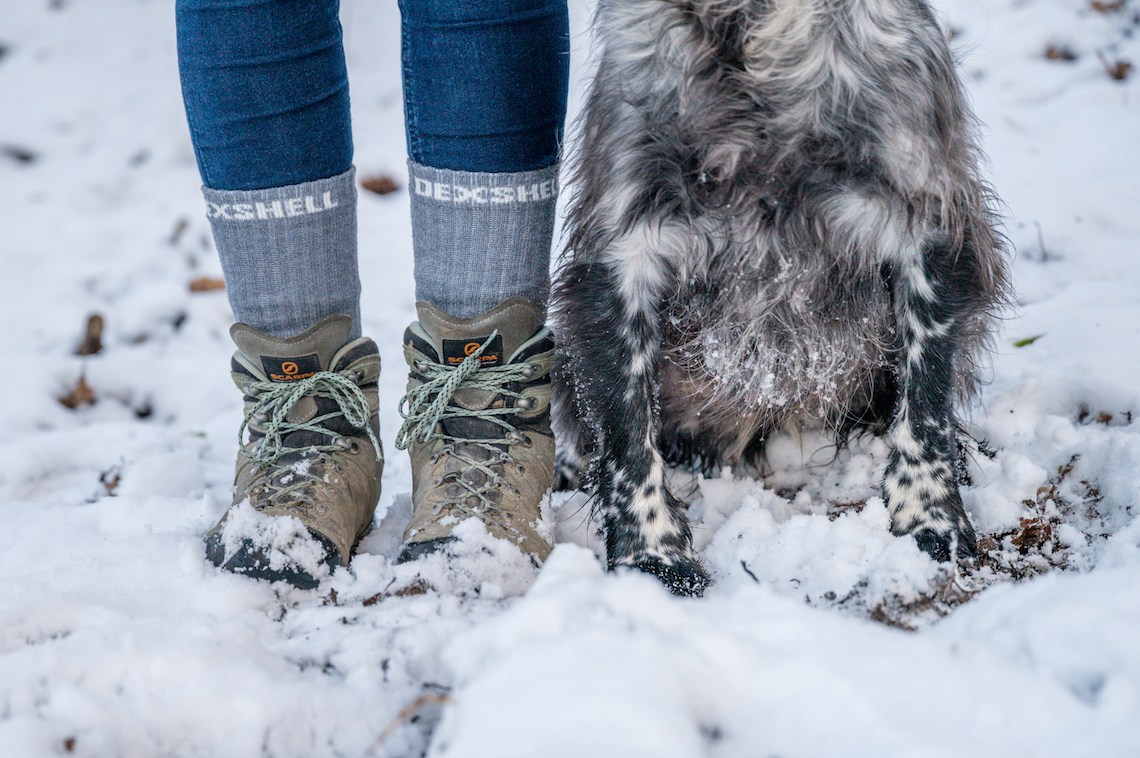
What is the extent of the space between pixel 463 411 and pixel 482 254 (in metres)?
0.34

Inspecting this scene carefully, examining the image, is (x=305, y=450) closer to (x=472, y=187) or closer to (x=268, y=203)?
(x=268, y=203)

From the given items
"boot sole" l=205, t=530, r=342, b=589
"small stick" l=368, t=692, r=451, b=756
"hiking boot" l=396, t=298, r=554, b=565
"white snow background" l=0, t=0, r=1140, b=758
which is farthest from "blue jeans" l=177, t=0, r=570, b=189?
"small stick" l=368, t=692, r=451, b=756

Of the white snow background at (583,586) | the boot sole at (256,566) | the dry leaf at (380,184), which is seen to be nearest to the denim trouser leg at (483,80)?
the white snow background at (583,586)

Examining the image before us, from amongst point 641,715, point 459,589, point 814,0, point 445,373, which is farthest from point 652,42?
point 641,715

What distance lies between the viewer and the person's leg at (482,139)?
5.41 ft

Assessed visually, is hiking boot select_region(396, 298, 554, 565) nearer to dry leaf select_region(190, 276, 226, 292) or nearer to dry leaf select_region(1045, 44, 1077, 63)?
dry leaf select_region(190, 276, 226, 292)

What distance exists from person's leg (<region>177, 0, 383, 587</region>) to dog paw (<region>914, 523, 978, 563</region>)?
3.67ft

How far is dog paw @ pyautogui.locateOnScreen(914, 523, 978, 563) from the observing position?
1.55 m

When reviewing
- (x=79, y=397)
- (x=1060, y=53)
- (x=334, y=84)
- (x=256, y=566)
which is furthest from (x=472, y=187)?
(x=1060, y=53)

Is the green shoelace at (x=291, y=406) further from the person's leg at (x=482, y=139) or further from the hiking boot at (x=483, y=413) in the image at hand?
the person's leg at (x=482, y=139)

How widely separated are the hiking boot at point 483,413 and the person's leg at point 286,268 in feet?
0.48

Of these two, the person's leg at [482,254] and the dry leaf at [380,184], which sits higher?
the person's leg at [482,254]

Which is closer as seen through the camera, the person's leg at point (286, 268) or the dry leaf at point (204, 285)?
the person's leg at point (286, 268)

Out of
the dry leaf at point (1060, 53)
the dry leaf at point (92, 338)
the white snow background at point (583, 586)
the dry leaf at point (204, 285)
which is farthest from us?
the dry leaf at point (1060, 53)
